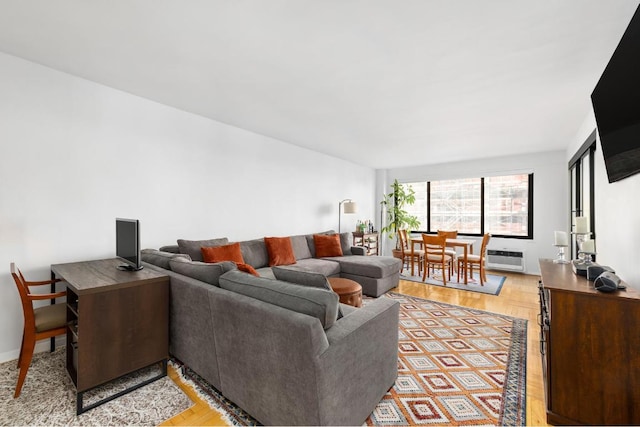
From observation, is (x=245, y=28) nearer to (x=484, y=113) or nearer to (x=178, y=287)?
(x=178, y=287)

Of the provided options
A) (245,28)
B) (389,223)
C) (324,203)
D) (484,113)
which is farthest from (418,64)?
(389,223)

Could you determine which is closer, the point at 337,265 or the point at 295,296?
the point at 295,296

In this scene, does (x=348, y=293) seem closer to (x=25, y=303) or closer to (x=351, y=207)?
(x=25, y=303)

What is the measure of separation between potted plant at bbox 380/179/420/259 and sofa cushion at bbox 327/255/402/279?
2430mm

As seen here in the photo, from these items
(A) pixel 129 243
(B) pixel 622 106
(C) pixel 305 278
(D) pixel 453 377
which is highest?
(B) pixel 622 106

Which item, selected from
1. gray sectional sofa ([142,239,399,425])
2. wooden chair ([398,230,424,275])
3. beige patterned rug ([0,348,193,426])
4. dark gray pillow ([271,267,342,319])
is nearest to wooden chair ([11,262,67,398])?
beige patterned rug ([0,348,193,426])

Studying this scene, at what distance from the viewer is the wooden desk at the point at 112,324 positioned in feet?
5.76

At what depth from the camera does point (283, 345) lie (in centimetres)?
139

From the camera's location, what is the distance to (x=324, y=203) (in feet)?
19.1

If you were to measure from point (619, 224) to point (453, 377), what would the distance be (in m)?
1.82

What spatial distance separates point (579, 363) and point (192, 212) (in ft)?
12.5

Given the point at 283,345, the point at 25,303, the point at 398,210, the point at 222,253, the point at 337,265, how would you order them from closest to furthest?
the point at 283,345, the point at 25,303, the point at 222,253, the point at 337,265, the point at 398,210

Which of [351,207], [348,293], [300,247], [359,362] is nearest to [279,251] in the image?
[300,247]

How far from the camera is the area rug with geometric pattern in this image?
5.65 ft
